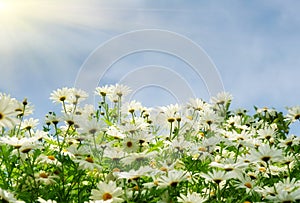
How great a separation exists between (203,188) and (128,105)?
1.50m

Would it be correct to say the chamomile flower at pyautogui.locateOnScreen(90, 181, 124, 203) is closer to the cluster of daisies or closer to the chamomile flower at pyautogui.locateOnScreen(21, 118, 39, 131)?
the cluster of daisies

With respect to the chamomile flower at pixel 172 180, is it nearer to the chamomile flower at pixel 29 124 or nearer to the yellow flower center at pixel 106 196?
the yellow flower center at pixel 106 196

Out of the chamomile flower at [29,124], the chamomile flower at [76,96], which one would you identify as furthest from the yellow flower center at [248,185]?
the chamomile flower at [76,96]

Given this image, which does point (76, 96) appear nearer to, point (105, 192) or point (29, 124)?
point (29, 124)

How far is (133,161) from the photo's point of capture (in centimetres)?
292

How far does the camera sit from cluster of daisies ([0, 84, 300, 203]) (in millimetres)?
2408

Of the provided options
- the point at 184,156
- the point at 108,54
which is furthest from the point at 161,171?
the point at 108,54

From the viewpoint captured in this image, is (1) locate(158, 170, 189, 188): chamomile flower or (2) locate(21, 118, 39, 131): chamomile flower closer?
(1) locate(158, 170, 189, 188): chamomile flower

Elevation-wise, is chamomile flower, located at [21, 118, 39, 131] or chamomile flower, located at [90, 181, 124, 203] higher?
Answer: chamomile flower, located at [21, 118, 39, 131]

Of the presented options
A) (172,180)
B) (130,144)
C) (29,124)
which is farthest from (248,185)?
(29,124)

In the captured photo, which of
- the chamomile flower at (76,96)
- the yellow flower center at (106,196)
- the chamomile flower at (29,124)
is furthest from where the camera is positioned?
the chamomile flower at (76,96)

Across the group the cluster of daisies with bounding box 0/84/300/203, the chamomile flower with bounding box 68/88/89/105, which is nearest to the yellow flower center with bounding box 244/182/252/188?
the cluster of daisies with bounding box 0/84/300/203

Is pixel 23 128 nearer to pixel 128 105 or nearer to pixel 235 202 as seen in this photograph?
pixel 128 105

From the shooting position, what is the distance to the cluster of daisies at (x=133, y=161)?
94.8 inches
